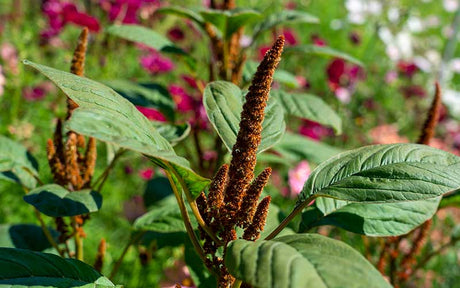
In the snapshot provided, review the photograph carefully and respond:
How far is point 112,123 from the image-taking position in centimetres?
52

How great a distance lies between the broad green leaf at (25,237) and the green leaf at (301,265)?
619mm

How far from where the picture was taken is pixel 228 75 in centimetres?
127

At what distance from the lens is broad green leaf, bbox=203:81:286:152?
2.39ft

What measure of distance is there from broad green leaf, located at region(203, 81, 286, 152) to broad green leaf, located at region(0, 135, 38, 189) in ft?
1.30

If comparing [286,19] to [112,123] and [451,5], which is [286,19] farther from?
[451,5]

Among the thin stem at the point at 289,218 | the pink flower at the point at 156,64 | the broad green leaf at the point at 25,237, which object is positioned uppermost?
the thin stem at the point at 289,218

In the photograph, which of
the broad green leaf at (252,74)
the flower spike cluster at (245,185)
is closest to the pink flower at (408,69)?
the broad green leaf at (252,74)

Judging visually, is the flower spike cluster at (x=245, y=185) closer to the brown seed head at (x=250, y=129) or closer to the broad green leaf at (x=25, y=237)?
the brown seed head at (x=250, y=129)

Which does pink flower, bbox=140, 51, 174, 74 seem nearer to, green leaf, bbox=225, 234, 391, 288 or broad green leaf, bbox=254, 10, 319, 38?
broad green leaf, bbox=254, 10, 319, 38

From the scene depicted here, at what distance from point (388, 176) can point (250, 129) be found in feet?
0.60

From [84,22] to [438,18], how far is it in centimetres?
460

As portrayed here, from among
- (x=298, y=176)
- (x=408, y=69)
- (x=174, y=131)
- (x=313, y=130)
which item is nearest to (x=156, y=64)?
(x=313, y=130)

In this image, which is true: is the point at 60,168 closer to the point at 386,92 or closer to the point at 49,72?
the point at 49,72

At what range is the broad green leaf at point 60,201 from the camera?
75 cm
